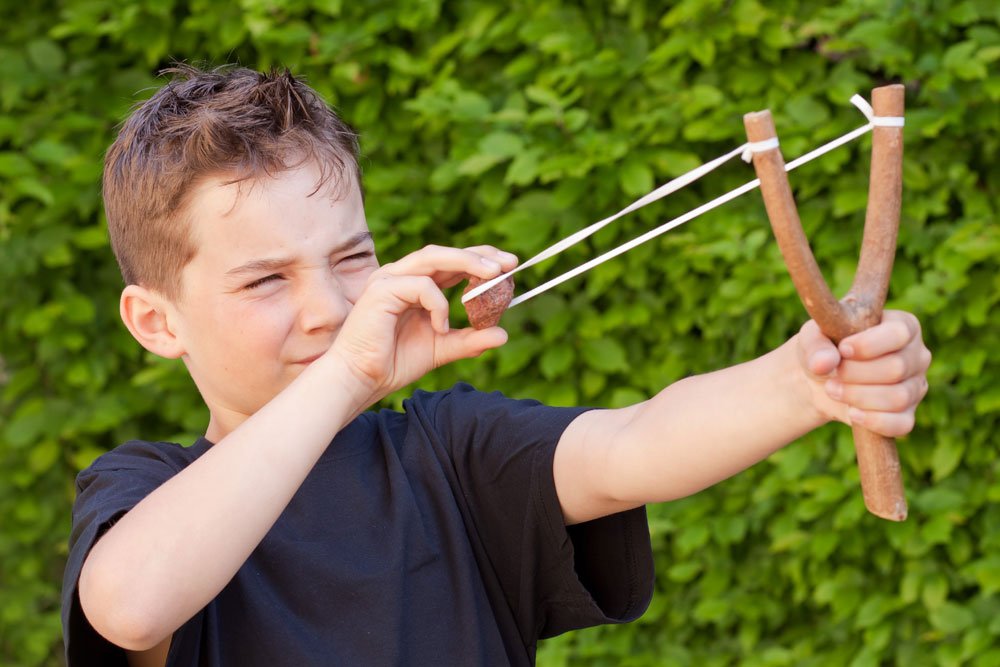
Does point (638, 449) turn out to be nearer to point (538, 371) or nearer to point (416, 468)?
point (416, 468)

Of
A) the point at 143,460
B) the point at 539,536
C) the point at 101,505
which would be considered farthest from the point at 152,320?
the point at 539,536

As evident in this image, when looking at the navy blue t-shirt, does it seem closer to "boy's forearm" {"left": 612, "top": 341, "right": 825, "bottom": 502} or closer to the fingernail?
"boy's forearm" {"left": 612, "top": 341, "right": 825, "bottom": 502}

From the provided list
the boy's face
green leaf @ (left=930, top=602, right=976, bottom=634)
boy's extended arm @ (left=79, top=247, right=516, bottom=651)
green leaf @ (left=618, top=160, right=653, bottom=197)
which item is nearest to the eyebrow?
the boy's face

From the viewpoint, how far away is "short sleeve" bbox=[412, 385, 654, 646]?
1645 millimetres

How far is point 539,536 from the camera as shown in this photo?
1.66 m

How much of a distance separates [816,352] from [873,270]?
4.2 inches

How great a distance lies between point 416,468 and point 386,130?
5.91ft

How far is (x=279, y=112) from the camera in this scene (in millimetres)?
1760

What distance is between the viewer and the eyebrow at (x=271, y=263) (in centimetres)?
161

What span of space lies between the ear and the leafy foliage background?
4.21 feet

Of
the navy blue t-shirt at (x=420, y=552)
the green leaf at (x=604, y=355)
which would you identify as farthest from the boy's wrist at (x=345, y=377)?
the green leaf at (x=604, y=355)

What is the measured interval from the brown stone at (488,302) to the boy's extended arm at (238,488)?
3 centimetres

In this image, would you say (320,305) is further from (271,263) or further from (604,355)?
(604,355)

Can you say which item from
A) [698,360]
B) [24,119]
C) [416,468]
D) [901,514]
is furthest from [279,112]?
[24,119]
